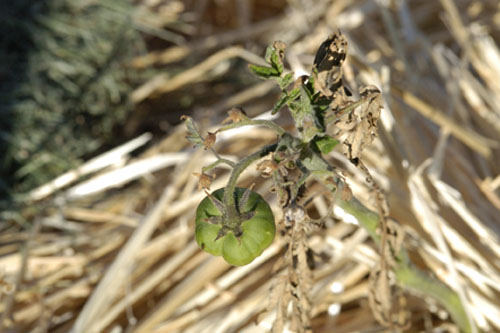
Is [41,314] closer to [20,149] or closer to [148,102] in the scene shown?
[20,149]

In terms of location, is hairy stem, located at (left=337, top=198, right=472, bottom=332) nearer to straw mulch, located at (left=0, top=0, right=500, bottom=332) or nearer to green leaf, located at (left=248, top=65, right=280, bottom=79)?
straw mulch, located at (left=0, top=0, right=500, bottom=332)

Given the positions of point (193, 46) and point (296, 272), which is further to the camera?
point (193, 46)

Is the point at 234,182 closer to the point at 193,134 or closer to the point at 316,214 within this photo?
the point at 193,134

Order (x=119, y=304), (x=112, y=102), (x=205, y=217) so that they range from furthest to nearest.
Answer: (x=112, y=102), (x=119, y=304), (x=205, y=217)

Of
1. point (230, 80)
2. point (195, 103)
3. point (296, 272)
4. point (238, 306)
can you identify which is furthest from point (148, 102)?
point (296, 272)

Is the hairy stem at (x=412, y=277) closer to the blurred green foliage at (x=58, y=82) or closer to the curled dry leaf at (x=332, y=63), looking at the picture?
the curled dry leaf at (x=332, y=63)

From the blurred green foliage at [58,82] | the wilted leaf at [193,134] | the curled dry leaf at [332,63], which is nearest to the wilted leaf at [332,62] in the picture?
the curled dry leaf at [332,63]

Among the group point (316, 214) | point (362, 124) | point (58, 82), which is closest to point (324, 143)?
point (362, 124)
